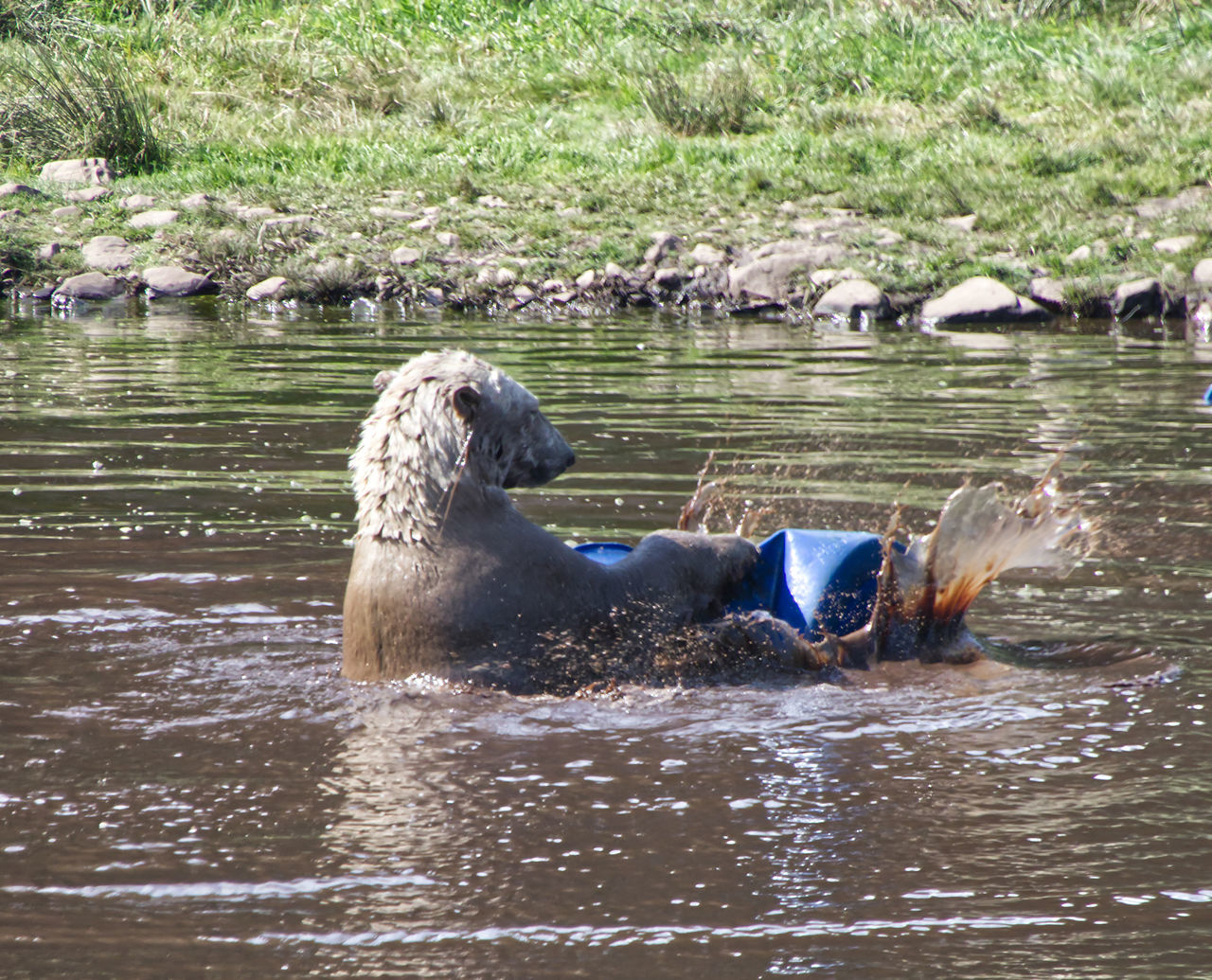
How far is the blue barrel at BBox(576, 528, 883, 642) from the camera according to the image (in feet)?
16.9

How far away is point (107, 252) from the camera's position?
52.4ft

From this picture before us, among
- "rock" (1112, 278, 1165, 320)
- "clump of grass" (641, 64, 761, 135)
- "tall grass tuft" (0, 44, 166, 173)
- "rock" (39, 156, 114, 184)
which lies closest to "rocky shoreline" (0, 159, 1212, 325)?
"rock" (1112, 278, 1165, 320)

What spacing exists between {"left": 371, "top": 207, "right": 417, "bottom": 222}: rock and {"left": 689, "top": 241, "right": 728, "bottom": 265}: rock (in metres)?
3.14

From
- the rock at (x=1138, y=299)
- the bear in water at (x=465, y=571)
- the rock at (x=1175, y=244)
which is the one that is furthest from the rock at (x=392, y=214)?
the bear in water at (x=465, y=571)

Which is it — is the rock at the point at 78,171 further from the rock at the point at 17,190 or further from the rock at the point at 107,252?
the rock at the point at 107,252

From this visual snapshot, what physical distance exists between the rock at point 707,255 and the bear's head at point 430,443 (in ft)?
34.5

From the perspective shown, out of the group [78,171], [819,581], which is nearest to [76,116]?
[78,171]

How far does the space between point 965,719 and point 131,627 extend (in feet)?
9.86

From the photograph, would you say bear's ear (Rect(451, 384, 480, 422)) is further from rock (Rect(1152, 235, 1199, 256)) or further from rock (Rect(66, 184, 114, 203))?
rock (Rect(66, 184, 114, 203))

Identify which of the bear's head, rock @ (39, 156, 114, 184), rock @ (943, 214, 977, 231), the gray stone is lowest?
the bear's head

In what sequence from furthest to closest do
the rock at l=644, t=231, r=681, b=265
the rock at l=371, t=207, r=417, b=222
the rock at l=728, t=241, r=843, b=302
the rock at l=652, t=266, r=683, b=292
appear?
the rock at l=371, t=207, r=417, b=222 → the rock at l=644, t=231, r=681, b=265 → the rock at l=652, t=266, r=683, b=292 → the rock at l=728, t=241, r=843, b=302

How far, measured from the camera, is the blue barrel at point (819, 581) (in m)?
5.14

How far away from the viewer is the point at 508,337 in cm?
1350

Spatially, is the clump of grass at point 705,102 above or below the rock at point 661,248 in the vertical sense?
above
